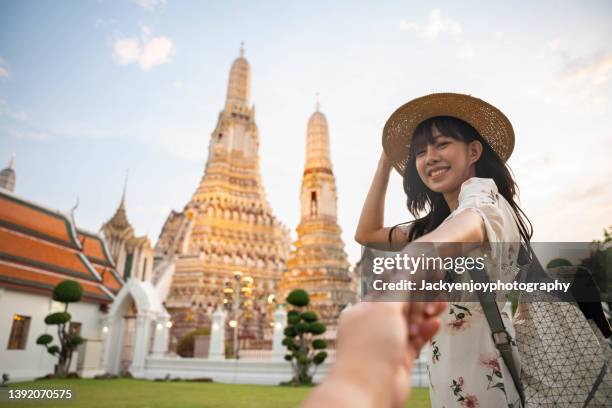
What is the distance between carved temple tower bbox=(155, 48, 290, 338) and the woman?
2692cm

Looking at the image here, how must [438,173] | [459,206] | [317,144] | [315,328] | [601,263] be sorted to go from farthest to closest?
[317,144] → [315,328] → [601,263] → [438,173] → [459,206]

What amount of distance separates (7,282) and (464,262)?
15.3m

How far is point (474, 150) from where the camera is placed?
1502 mm

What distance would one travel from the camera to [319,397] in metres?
0.47

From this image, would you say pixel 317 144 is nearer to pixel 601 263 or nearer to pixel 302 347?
pixel 302 347

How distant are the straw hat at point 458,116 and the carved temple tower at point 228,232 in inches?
1065

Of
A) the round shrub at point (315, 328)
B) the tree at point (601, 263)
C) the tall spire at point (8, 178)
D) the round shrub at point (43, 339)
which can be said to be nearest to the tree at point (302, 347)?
the round shrub at point (315, 328)

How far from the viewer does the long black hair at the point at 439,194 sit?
149 cm

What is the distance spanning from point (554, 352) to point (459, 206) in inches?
23.5

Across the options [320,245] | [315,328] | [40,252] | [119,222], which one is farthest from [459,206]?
[119,222]

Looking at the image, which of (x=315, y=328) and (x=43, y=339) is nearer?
(x=43, y=339)

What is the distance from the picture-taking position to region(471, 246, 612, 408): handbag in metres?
1.12

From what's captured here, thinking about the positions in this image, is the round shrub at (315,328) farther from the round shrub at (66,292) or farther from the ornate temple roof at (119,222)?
the ornate temple roof at (119,222)

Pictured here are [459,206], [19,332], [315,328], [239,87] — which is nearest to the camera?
[459,206]
